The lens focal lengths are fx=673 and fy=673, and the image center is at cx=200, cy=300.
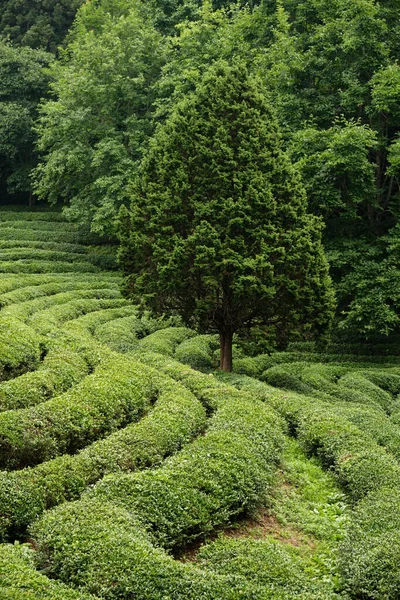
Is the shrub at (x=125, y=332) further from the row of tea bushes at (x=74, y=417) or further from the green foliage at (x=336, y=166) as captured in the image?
the green foliage at (x=336, y=166)

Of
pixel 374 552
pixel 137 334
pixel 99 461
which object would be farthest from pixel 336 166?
pixel 374 552

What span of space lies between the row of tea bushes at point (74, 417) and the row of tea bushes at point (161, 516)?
1.53 m

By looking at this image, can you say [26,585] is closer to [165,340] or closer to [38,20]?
[165,340]

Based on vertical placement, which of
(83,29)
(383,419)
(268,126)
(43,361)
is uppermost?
(83,29)

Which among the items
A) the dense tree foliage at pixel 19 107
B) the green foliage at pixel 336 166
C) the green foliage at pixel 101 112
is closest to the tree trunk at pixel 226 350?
the green foliage at pixel 336 166

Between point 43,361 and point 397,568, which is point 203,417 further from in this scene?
point 397,568

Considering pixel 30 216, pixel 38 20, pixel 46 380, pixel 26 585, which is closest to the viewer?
pixel 26 585

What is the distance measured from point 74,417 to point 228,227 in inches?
314

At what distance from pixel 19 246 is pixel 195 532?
1204 inches

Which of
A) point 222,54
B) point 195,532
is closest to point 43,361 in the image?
point 195,532

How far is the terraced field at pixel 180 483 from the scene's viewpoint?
23.7 feet

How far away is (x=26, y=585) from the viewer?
6.37 m

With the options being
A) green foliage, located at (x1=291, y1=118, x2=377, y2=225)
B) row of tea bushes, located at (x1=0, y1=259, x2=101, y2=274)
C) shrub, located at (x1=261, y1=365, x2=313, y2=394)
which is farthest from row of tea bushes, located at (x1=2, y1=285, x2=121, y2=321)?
green foliage, located at (x1=291, y1=118, x2=377, y2=225)

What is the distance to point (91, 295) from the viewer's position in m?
27.5
